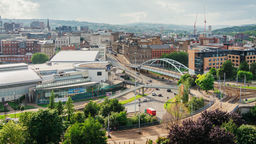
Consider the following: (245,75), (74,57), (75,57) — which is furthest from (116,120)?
(74,57)

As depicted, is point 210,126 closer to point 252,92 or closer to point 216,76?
point 252,92

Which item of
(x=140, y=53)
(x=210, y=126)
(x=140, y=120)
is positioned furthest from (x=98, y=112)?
(x=140, y=53)

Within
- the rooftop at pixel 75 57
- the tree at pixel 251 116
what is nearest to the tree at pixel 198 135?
the tree at pixel 251 116

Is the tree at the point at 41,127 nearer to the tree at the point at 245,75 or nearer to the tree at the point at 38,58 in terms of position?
the tree at the point at 245,75

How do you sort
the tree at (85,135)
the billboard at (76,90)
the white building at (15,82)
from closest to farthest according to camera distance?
the tree at (85,135) < the white building at (15,82) < the billboard at (76,90)

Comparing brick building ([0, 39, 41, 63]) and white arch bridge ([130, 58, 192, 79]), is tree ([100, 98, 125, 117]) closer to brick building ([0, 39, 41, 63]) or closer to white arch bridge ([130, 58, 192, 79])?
white arch bridge ([130, 58, 192, 79])

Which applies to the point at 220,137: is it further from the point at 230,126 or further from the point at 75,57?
the point at 75,57

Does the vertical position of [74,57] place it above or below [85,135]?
above
